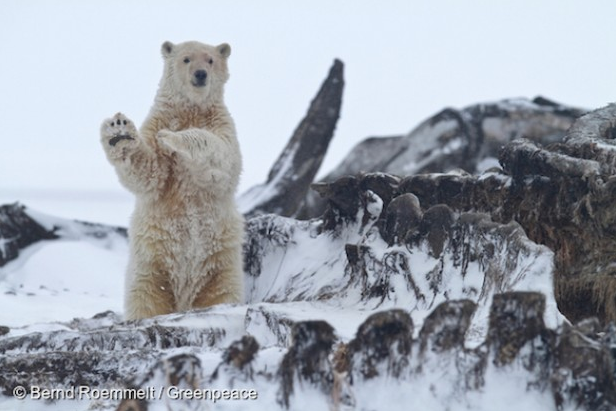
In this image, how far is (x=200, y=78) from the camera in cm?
888

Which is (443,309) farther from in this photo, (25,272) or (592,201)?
(25,272)

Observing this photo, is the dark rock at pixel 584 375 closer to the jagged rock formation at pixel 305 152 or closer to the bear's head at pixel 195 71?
the bear's head at pixel 195 71

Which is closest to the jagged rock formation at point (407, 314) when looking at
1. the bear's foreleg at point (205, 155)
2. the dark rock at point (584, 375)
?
the dark rock at point (584, 375)

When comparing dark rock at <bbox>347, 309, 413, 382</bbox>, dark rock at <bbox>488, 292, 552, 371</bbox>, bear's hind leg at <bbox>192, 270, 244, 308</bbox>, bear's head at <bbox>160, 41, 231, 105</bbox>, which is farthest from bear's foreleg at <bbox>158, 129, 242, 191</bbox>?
dark rock at <bbox>488, 292, 552, 371</bbox>

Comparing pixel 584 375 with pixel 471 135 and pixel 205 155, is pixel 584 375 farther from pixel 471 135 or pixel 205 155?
pixel 471 135

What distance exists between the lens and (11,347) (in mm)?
6410

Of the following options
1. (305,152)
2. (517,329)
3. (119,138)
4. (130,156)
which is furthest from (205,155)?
(305,152)

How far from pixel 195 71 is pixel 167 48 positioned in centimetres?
57

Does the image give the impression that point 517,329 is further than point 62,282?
No

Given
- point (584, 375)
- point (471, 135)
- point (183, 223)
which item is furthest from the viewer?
point (471, 135)

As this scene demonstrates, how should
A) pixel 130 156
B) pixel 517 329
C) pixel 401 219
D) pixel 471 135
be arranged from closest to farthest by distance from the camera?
1. pixel 517 329
2. pixel 401 219
3. pixel 130 156
4. pixel 471 135

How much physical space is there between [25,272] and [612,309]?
7719 millimetres

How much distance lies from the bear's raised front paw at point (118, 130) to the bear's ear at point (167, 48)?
53.5 inches

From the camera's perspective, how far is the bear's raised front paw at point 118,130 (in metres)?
8.05
